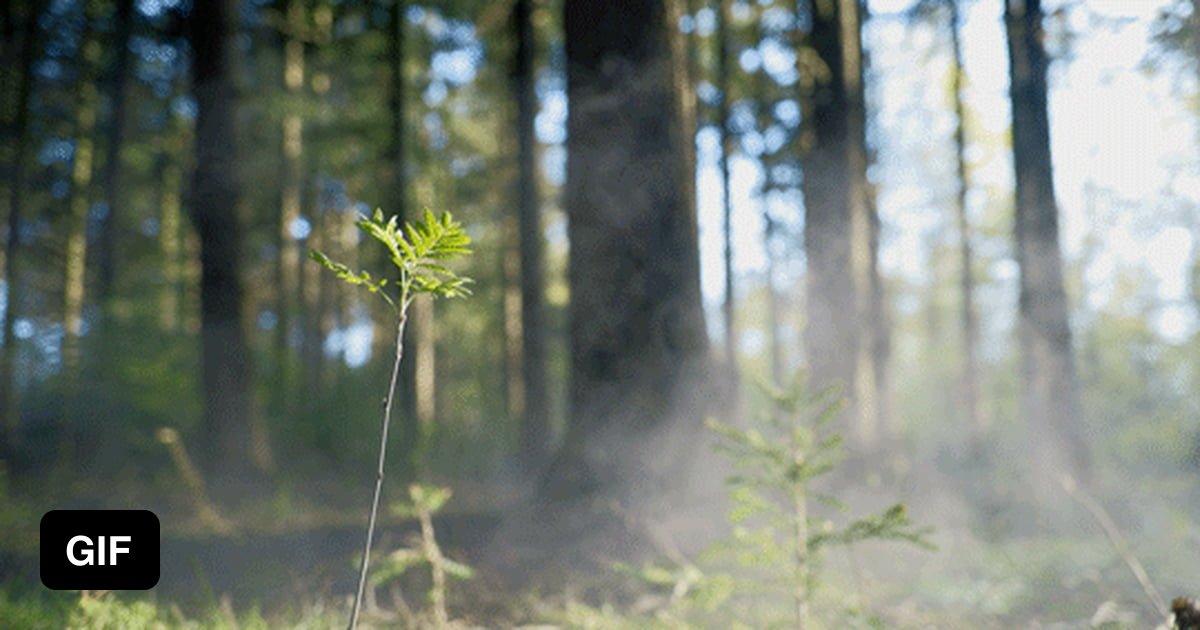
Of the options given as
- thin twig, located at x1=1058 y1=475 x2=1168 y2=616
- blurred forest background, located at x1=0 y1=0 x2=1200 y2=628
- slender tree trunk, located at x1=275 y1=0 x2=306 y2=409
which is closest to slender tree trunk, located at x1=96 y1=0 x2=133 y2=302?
blurred forest background, located at x1=0 y1=0 x2=1200 y2=628

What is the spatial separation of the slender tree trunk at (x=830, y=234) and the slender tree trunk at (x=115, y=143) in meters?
12.1

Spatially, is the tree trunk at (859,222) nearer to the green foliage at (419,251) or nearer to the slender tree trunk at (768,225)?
the slender tree trunk at (768,225)

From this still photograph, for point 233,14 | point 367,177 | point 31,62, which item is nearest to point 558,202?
point 367,177

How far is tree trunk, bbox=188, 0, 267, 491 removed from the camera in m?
9.31

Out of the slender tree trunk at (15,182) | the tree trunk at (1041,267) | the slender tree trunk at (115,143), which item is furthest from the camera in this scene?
the slender tree trunk at (115,143)

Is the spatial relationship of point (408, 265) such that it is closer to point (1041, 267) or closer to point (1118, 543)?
point (1118, 543)

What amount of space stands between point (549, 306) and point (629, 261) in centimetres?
1521

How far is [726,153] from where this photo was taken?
14.4 metres

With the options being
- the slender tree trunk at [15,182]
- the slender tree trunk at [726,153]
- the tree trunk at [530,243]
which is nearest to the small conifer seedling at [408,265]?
the tree trunk at [530,243]

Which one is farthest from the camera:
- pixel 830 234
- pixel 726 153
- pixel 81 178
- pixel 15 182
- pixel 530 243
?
pixel 81 178

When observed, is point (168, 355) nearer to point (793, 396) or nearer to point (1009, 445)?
point (793, 396)

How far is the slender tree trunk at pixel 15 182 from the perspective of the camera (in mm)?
12633

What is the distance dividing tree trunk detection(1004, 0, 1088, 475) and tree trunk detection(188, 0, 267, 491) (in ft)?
30.5

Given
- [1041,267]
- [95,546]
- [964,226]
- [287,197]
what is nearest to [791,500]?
[95,546]
